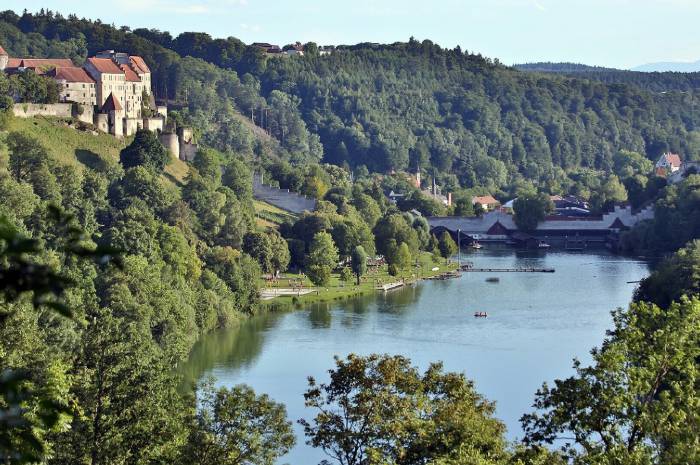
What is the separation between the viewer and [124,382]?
21.1 metres

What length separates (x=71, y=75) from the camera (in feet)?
214

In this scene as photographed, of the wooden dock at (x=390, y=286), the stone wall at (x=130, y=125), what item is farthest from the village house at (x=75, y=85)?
the wooden dock at (x=390, y=286)

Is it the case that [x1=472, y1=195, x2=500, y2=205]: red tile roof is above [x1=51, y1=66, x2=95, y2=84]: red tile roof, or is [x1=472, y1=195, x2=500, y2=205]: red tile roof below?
below

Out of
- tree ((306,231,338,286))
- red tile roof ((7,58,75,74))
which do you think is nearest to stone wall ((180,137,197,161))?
red tile roof ((7,58,75,74))

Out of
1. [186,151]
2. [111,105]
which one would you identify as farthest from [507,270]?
[111,105]

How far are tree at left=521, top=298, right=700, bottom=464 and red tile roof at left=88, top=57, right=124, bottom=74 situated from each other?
169 feet

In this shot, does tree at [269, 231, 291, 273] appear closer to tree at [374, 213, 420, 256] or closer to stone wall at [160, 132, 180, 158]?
tree at [374, 213, 420, 256]

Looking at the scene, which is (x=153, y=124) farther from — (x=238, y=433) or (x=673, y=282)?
(x=238, y=433)

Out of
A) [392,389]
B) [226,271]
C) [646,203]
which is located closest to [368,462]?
[392,389]

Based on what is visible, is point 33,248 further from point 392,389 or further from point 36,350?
point 36,350

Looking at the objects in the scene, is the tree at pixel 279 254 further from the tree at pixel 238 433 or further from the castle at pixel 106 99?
the tree at pixel 238 433

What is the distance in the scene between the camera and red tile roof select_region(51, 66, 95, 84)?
64750mm

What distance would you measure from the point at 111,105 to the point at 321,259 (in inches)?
477

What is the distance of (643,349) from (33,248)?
11071mm
